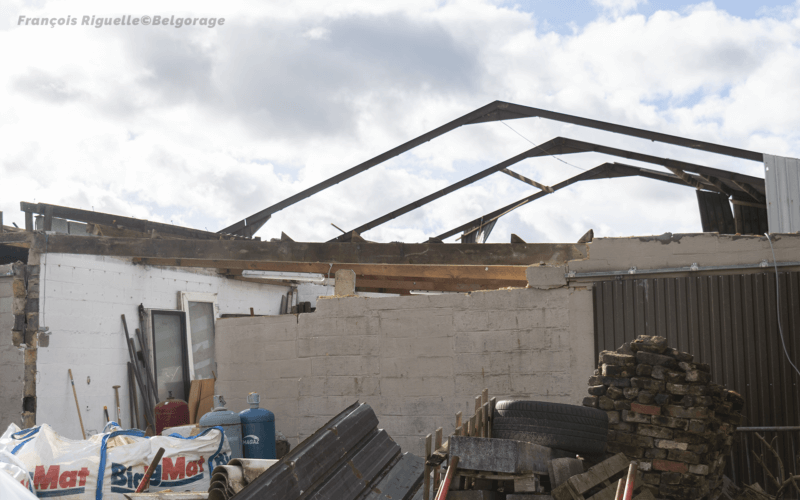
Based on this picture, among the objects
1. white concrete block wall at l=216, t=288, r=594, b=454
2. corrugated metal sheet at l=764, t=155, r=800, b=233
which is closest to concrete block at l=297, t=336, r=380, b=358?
white concrete block wall at l=216, t=288, r=594, b=454

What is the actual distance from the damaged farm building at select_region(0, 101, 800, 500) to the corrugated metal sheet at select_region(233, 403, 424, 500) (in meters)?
0.02

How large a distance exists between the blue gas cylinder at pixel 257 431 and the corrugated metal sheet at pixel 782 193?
22.1ft

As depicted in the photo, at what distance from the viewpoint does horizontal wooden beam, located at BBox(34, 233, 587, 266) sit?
8.44 m

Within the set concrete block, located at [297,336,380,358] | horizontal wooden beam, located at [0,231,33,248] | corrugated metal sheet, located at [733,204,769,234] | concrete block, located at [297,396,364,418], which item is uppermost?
corrugated metal sheet, located at [733,204,769,234]

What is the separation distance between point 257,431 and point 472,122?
6.43 m

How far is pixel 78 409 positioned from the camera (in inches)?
391

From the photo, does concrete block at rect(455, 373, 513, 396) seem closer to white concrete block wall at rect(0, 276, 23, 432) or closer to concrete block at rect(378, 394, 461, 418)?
concrete block at rect(378, 394, 461, 418)

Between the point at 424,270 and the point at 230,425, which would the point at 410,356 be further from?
the point at 230,425

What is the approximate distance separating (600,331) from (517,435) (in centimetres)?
234

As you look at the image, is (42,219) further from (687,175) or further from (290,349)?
(687,175)

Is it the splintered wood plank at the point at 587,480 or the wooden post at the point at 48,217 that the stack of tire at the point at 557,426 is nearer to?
the splintered wood plank at the point at 587,480

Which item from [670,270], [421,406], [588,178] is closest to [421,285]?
[588,178]

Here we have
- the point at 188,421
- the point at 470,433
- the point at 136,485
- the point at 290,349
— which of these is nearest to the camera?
the point at 470,433

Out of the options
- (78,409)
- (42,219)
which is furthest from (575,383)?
(42,219)
